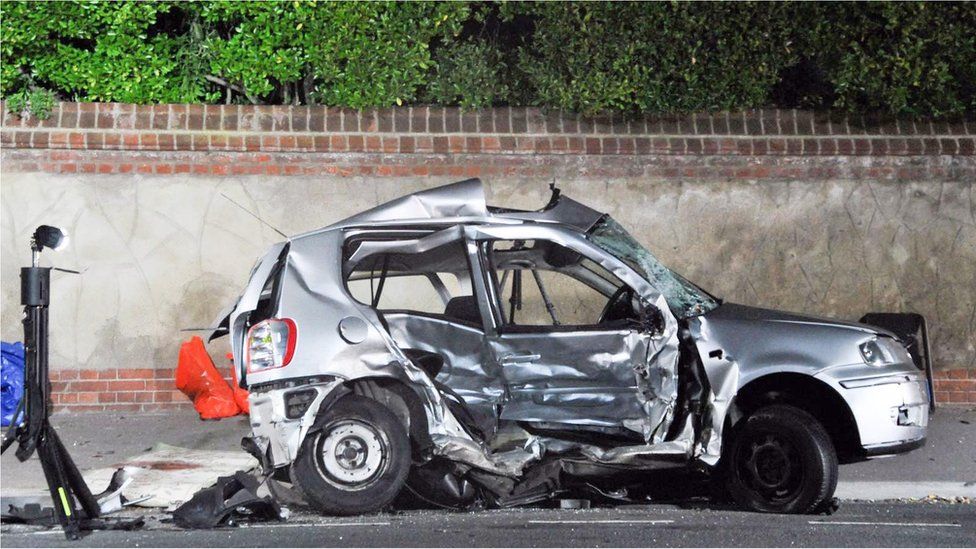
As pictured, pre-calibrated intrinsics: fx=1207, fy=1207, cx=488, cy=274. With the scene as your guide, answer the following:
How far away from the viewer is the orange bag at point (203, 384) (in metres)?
10.2

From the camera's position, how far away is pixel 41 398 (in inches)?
263

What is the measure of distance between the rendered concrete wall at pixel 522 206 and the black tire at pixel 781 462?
12.3ft

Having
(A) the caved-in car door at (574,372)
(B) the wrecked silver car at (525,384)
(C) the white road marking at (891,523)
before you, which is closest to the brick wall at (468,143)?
(B) the wrecked silver car at (525,384)

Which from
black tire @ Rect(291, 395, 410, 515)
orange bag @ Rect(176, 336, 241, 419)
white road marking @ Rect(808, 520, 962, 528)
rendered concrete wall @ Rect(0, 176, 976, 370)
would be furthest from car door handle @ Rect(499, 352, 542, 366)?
orange bag @ Rect(176, 336, 241, 419)

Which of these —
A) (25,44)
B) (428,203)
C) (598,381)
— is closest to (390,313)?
(428,203)

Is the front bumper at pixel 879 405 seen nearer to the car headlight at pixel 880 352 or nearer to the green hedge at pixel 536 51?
the car headlight at pixel 880 352

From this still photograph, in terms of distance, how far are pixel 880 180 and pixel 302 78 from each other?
534 cm

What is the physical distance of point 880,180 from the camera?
10836 millimetres

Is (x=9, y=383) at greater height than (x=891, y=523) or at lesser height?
greater

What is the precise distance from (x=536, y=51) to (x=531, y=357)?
4503 millimetres

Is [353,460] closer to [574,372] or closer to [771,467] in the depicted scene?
[574,372]

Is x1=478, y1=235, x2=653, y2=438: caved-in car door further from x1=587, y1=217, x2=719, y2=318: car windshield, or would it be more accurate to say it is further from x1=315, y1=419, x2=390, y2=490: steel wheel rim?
x1=315, y1=419, x2=390, y2=490: steel wheel rim

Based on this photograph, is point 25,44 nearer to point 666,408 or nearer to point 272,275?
point 272,275

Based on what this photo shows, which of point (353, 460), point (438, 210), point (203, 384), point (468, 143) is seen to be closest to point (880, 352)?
point (438, 210)
